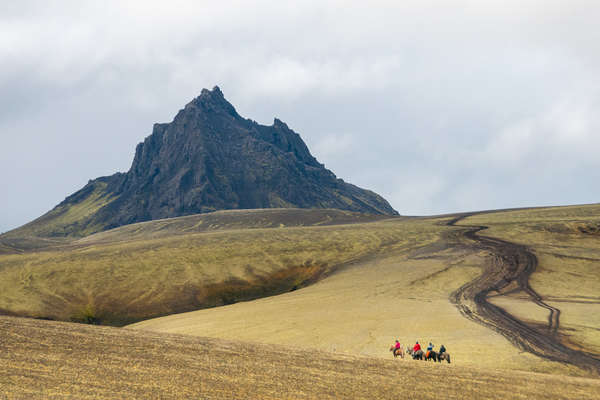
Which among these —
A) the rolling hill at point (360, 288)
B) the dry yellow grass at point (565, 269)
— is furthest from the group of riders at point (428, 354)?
the dry yellow grass at point (565, 269)

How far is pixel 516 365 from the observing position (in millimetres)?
25062

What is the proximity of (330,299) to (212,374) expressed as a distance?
103 feet

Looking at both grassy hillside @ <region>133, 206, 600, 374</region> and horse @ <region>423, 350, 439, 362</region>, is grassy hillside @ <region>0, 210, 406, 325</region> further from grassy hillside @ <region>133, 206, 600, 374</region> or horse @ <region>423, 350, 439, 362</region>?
horse @ <region>423, 350, 439, 362</region>

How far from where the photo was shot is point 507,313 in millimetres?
38812

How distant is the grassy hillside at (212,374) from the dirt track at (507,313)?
7137 millimetres

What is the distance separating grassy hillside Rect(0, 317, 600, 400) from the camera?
1677 cm

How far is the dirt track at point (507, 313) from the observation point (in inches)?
1107

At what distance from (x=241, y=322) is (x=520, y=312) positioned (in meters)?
26.7

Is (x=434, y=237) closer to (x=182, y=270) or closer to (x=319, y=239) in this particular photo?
(x=319, y=239)

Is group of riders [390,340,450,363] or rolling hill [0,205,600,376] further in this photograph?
rolling hill [0,205,600,376]

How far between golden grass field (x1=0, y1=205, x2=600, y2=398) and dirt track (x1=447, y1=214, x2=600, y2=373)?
97cm

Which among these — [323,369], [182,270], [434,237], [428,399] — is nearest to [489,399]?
[428,399]

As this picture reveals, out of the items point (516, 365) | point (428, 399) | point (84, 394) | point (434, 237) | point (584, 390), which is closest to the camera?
point (84, 394)

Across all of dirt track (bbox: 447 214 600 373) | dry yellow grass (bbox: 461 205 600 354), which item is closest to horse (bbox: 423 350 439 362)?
dirt track (bbox: 447 214 600 373)
